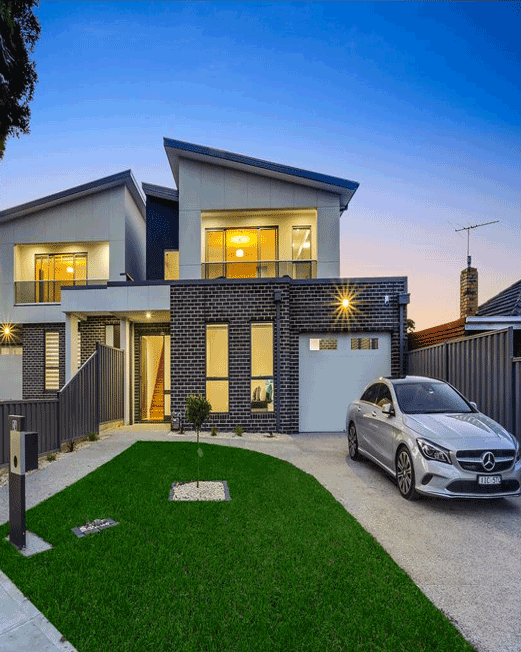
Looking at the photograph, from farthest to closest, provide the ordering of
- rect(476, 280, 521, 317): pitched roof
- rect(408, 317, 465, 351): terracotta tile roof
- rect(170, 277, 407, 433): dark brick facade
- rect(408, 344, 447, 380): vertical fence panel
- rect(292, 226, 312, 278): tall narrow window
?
rect(292, 226, 312, 278): tall narrow window
rect(170, 277, 407, 433): dark brick facade
rect(476, 280, 521, 317): pitched roof
rect(408, 344, 447, 380): vertical fence panel
rect(408, 317, 465, 351): terracotta tile roof

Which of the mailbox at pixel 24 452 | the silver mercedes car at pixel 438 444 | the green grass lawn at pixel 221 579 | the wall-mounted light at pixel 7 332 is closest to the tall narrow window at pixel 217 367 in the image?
the silver mercedes car at pixel 438 444

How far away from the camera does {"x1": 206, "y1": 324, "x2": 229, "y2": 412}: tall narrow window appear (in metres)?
10.4

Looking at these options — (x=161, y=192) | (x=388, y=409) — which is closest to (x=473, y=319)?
(x=388, y=409)

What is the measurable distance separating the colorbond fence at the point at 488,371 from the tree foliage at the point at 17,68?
910 centimetres

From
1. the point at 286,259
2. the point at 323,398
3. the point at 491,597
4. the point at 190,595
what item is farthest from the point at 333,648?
the point at 286,259

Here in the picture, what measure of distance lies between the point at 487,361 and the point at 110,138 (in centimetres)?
4841

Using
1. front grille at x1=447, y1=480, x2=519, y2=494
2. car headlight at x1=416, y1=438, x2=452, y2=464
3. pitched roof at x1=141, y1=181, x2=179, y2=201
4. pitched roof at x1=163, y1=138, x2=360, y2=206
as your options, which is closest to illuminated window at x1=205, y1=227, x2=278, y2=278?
pitched roof at x1=141, y1=181, x2=179, y2=201

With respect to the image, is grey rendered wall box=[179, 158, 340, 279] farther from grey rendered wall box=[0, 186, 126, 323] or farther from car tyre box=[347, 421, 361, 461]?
car tyre box=[347, 421, 361, 461]

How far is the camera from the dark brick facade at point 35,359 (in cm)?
1442

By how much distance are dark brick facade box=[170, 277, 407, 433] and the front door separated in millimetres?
2232

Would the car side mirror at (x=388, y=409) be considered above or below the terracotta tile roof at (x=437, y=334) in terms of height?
below

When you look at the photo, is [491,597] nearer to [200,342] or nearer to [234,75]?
[200,342]

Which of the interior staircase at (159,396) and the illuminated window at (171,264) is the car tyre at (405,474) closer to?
the interior staircase at (159,396)

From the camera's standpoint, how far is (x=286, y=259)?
13.7m
